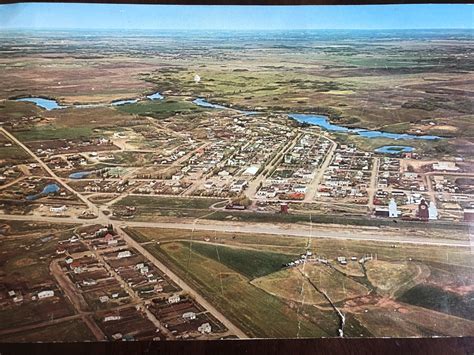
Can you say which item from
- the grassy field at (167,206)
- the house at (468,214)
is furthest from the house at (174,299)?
the house at (468,214)

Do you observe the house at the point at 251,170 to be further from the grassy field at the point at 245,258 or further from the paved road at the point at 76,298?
the paved road at the point at 76,298

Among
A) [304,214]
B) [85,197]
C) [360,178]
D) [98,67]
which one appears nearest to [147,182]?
[85,197]

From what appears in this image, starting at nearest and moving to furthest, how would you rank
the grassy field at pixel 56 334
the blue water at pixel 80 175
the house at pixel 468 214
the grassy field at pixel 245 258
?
the grassy field at pixel 56 334 < the grassy field at pixel 245 258 < the house at pixel 468 214 < the blue water at pixel 80 175

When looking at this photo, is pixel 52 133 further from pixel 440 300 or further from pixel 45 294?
pixel 440 300

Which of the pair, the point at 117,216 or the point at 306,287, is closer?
the point at 306,287

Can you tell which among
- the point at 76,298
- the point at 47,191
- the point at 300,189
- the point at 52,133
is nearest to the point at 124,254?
the point at 76,298

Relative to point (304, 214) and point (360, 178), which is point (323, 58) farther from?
point (304, 214)

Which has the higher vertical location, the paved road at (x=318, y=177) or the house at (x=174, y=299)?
the paved road at (x=318, y=177)

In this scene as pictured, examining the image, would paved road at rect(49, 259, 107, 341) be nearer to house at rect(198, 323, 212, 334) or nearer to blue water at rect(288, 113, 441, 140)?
house at rect(198, 323, 212, 334)
